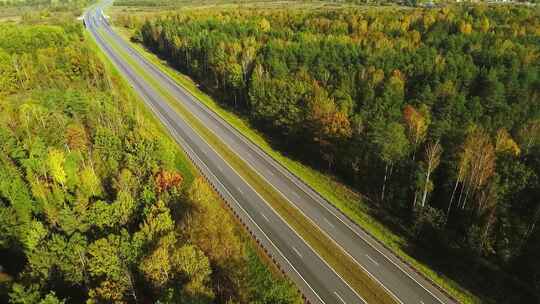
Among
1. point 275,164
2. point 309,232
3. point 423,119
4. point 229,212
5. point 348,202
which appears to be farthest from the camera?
point 275,164

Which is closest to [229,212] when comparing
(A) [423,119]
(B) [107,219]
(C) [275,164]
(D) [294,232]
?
(D) [294,232]

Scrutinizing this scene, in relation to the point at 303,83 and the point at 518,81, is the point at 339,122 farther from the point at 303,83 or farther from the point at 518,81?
the point at 518,81

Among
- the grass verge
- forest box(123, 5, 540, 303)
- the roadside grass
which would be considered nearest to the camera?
the roadside grass

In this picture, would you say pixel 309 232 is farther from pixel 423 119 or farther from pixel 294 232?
pixel 423 119

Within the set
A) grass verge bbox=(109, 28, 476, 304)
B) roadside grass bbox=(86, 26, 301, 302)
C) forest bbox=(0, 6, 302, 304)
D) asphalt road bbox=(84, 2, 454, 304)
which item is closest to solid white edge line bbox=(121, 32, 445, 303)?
asphalt road bbox=(84, 2, 454, 304)

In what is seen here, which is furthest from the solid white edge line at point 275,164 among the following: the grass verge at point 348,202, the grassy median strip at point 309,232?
the grassy median strip at point 309,232

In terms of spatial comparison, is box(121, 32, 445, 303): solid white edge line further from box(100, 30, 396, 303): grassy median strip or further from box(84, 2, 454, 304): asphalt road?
box(100, 30, 396, 303): grassy median strip
